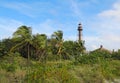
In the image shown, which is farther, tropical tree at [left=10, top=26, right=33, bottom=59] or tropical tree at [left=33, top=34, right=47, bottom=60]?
tropical tree at [left=33, top=34, right=47, bottom=60]

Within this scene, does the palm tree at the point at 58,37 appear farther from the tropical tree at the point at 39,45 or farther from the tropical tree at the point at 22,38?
the tropical tree at the point at 22,38

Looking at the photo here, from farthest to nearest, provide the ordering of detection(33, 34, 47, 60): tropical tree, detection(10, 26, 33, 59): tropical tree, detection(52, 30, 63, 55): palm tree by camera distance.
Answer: detection(52, 30, 63, 55): palm tree < detection(33, 34, 47, 60): tropical tree < detection(10, 26, 33, 59): tropical tree

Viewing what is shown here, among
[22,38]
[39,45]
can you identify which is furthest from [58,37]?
[22,38]

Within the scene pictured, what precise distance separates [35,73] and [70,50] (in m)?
48.1

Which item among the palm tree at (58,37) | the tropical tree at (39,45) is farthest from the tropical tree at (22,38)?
the palm tree at (58,37)

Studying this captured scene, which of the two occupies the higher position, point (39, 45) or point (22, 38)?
point (22, 38)

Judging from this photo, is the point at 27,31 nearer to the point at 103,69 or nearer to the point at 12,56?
the point at 12,56

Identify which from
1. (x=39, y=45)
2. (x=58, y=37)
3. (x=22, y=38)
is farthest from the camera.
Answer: (x=58, y=37)

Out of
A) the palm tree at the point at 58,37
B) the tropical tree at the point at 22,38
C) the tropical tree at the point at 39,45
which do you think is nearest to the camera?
the tropical tree at the point at 22,38

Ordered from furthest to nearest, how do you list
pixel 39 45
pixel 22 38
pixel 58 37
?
1. pixel 58 37
2. pixel 39 45
3. pixel 22 38

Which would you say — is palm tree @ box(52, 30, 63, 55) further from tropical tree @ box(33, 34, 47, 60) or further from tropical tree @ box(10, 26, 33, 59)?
tropical tree @ box(10, 26, 33, 59)

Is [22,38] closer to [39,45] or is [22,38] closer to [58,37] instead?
[39,45]

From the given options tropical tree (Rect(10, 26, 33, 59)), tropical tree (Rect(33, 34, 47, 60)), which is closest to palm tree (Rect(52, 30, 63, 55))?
tropical tree (Rect(33, 34, 47, 60))

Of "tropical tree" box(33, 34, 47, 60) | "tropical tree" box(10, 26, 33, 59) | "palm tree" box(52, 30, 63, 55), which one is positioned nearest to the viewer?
"tropical tree" box(10, 26, 33, 59)
